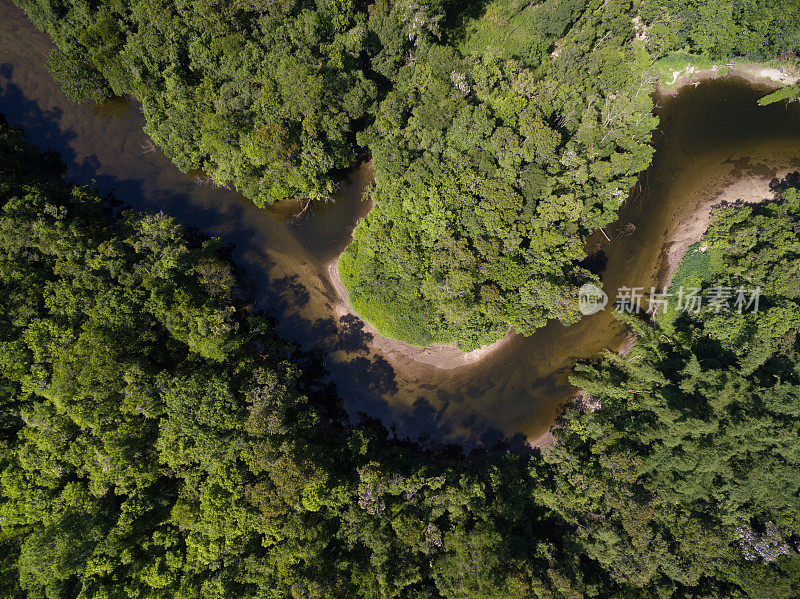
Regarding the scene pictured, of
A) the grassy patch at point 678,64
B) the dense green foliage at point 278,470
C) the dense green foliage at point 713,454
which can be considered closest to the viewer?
the dense green foliage at point 278,470

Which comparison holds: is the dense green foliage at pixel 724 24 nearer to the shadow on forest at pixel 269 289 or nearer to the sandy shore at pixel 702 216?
the sandy shore at pixel 702 216

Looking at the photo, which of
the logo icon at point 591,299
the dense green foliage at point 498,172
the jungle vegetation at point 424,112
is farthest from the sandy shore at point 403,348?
the logo icon at point 591,299

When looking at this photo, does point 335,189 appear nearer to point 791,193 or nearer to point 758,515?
point 791,193

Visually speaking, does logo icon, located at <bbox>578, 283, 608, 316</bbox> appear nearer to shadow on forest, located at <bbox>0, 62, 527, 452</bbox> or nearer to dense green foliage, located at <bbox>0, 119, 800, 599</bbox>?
dense green foliage, located at <bbox>0, 119, 800, 599</bbox>

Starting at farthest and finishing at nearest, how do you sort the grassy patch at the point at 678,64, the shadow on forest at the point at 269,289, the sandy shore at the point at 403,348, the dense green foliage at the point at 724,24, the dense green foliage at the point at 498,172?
the grassy patch at the point at 678,64
the sandy shore at the point at 403,348
the shadow on forest at the point at 269,289
the dense green foliage at the point at 724,24
the dense green foliage at the point at 498,172

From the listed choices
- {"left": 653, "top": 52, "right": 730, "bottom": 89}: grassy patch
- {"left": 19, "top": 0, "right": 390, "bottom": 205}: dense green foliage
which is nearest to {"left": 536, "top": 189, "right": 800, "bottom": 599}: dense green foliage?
{"left": 653, "top": 52, "right": 730, "bottom": 89}: grassy patch

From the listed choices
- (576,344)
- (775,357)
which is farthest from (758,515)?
(576,344)
